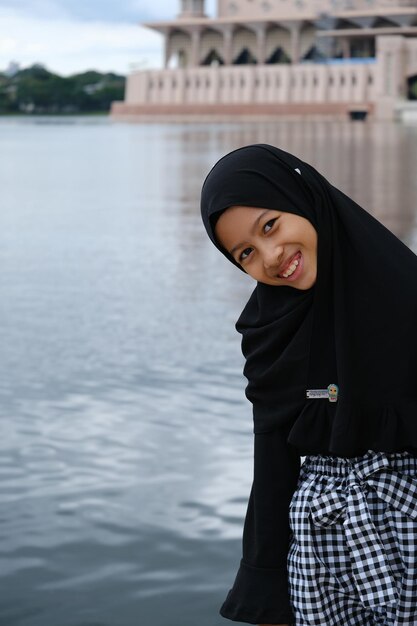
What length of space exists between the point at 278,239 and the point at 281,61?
7426 centimetres

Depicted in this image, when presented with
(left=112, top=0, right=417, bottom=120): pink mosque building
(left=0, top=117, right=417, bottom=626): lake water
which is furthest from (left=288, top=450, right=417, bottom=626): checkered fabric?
(left=112, top=0, right=417, bottom=120): pink mosque building

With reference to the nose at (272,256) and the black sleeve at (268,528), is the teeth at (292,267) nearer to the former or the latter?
the nose at (272,256)

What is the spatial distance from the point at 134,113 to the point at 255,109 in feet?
29.4

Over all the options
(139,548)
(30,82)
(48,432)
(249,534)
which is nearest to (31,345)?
(48,432)

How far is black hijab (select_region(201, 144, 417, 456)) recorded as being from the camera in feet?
4.76

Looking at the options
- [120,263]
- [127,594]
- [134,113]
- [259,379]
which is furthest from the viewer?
[134,113]

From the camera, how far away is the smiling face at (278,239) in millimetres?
1491

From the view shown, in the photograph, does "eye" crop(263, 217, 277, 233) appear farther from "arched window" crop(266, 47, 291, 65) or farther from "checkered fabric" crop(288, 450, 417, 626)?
"arched window" crop(266, 47, 291, 65)

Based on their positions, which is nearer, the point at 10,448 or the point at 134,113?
the point at 10,448

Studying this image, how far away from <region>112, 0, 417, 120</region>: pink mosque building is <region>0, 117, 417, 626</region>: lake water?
52.3 m

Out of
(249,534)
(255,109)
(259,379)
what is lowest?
(249,534)

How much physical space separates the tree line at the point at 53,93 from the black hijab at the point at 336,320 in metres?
76.3

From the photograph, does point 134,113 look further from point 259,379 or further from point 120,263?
point 259,379

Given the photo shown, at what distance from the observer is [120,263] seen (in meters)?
7.55
